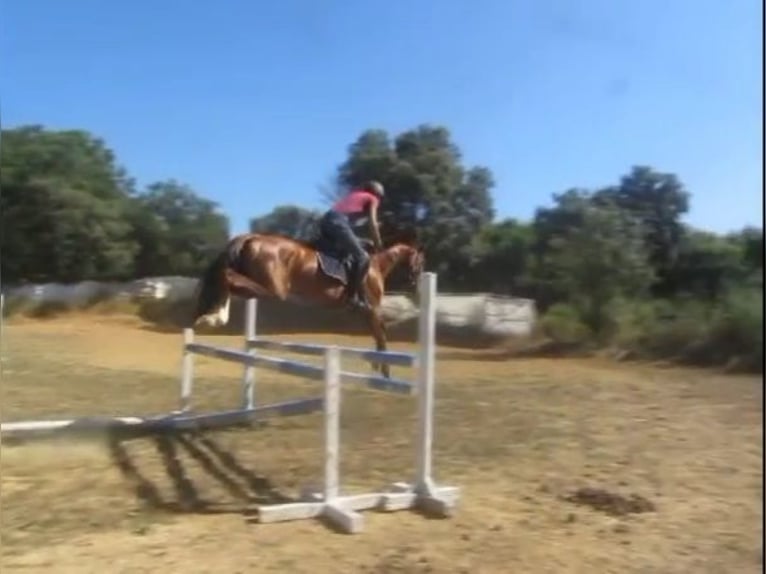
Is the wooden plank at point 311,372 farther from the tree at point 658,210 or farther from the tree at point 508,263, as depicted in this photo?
the tree at point 508,263

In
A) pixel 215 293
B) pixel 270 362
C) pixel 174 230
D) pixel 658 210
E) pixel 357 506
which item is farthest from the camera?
pixel 658 210

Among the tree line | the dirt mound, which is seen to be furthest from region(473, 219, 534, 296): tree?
the dirt mound

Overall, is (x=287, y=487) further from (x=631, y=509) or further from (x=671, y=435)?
(x=671, y=435)

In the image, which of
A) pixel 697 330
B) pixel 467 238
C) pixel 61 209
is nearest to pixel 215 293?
pixel 61 209

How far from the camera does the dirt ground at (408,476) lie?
9.05ft

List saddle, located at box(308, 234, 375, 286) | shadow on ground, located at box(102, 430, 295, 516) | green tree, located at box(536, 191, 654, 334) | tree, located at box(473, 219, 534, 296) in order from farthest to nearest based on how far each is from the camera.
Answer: tree, located at box(473, 219, 534, 296)
green tree, located at box(536, 191, 654, 334)
saddle, located at box(308, 234, 375, 286)
shadow on ground, located at box(102, 430, 295, 516)

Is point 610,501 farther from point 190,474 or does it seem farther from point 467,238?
point 467,238

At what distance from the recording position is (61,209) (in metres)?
5.50

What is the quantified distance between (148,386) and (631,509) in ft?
16.6

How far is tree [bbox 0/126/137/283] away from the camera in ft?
16.6

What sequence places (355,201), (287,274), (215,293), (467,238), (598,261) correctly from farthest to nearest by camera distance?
1. (598,261)
2. (467,238)
3. (287,274)
4. (215,293)
5. (355,201)

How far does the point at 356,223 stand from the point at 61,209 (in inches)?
70.6

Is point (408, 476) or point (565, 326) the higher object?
point (565, 326)

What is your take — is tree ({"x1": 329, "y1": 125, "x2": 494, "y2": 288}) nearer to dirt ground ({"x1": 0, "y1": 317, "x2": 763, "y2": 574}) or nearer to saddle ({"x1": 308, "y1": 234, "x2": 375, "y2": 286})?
saddle ({"x1": 308, "y1": 234, "x2": 375, "y2": 286})
